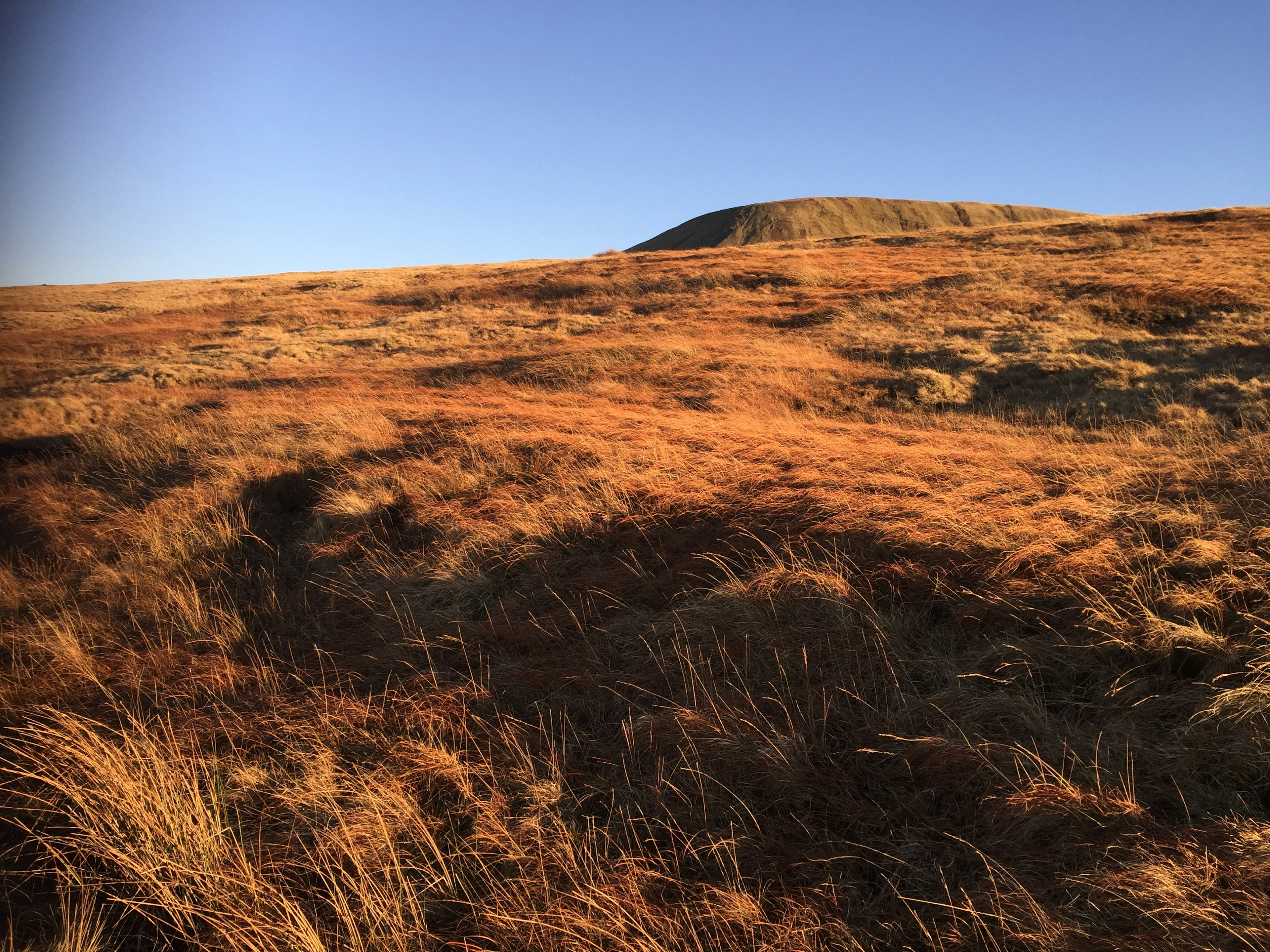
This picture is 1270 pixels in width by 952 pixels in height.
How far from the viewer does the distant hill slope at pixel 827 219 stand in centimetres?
10612

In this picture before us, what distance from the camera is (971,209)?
388ft

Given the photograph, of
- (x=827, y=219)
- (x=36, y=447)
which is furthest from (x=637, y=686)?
(x=827, y=219)

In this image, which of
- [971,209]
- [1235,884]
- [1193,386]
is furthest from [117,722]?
[971,209]

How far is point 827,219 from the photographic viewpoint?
10919cm

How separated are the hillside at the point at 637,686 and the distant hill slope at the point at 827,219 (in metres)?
100

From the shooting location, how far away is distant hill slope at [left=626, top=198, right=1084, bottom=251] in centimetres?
10612

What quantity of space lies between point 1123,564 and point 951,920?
3034 millimetres

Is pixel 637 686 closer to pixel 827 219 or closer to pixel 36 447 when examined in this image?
pixel 36 447

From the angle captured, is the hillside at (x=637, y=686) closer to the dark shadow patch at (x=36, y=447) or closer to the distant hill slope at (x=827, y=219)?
the dark shadow patch at (x=36, y=447)

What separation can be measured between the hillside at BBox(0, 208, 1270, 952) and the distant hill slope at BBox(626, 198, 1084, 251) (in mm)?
100308

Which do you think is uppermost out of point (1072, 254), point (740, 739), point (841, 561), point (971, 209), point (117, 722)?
point (971, 209)

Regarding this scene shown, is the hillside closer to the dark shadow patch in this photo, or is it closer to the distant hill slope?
the dark shadow patch

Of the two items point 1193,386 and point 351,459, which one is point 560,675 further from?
point 1193,386

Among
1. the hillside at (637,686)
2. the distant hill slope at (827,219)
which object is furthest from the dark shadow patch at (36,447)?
the distant hill slope at (827,219)
